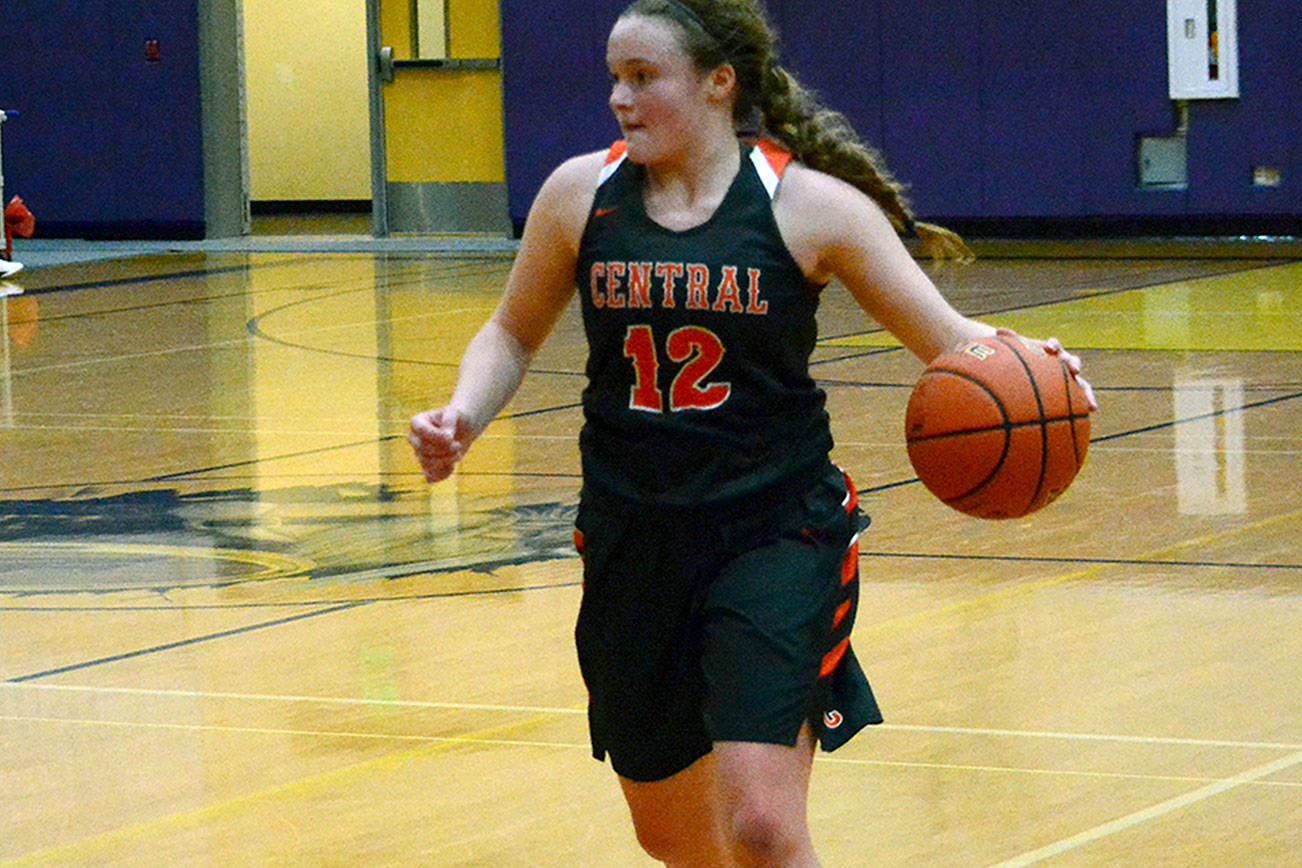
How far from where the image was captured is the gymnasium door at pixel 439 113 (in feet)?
64.9

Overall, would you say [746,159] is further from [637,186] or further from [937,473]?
[937,473]

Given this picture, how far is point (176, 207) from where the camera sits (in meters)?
20.6

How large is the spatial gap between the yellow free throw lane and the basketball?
24.5ft

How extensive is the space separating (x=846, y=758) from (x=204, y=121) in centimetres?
1726

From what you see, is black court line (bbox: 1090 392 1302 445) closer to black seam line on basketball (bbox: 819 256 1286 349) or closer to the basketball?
black seam line on basketball (bbox: 819 256 1286 349)

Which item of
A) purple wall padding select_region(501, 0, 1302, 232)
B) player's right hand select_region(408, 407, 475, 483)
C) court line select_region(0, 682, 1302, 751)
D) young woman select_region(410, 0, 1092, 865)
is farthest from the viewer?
purple wall padding select_region(501, 0, 1302, 232)

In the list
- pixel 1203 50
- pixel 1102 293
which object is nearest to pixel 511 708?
pixel 1102 293

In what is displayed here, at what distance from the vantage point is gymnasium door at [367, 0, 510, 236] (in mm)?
19781

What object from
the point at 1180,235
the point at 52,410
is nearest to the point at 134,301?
the point at 52,410

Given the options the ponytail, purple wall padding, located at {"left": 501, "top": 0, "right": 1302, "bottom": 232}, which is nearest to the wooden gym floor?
the ponytail

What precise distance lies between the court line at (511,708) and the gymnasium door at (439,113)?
1533cm

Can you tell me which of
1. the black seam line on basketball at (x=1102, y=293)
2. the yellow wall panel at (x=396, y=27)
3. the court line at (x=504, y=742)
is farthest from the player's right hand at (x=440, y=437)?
the yellow wall panel at (x=396, y=27)

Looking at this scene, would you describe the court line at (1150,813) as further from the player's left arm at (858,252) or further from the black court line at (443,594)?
the black court line at (443,594)

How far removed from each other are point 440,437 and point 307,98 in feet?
73.9
